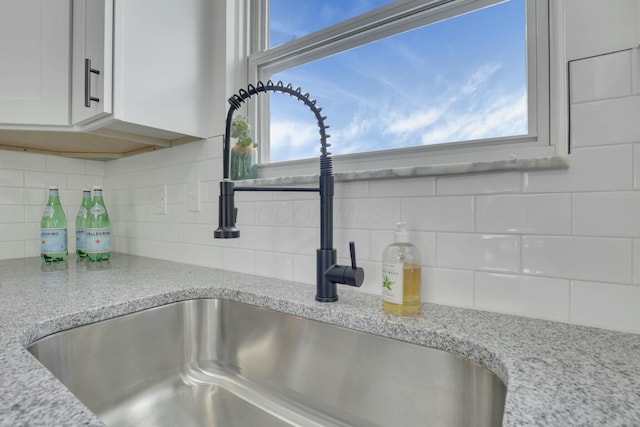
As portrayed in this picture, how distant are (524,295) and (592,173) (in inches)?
10.4

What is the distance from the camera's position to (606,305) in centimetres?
58

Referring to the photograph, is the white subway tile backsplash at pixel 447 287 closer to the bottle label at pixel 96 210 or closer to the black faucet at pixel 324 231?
the black faucet at pixel 324 231

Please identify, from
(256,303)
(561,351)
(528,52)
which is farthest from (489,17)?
(256,303)

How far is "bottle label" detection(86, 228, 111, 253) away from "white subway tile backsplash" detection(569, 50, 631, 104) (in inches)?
62.1

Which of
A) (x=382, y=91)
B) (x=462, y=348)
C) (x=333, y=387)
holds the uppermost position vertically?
(x=382, y=91)

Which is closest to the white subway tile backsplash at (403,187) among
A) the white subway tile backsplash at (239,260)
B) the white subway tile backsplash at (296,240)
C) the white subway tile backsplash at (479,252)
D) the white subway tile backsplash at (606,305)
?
the white subway tile backsplash at (479,252)

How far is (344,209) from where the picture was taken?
88cm

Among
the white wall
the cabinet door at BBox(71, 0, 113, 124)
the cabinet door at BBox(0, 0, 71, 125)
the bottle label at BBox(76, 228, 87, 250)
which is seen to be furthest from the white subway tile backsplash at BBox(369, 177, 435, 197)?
the bottle label at BBox(76, 228, 87, 250)

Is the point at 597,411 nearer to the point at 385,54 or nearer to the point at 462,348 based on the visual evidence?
the point at 462,348

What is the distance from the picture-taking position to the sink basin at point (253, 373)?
0.58 metres

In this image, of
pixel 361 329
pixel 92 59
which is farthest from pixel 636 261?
pixel 92 59

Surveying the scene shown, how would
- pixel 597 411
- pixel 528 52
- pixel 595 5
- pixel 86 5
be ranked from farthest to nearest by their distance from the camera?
1. pixel 86 5
2. pixel 528 52
3. pixel 595 5
4. pixel 597 411

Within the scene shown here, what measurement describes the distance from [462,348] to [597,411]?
0.68 ft

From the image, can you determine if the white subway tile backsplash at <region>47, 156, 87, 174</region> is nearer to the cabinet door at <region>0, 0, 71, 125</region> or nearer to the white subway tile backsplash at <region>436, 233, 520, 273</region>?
the cabinet door at <region>0, 0, 71, 125</region>
